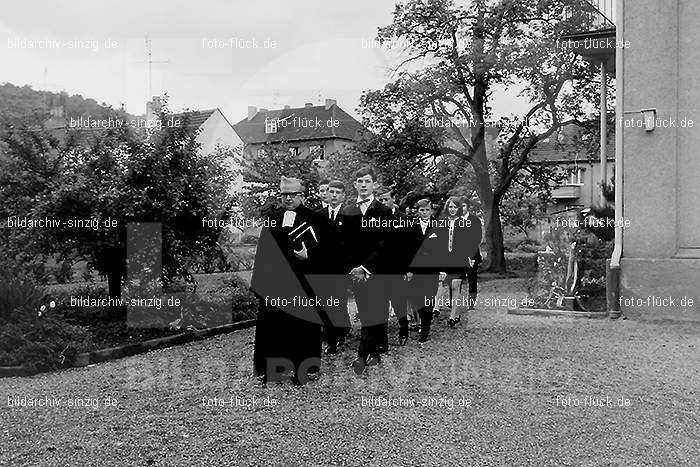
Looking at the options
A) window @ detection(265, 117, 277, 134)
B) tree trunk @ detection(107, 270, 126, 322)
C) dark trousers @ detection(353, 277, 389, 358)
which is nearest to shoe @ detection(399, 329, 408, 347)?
Answer: dark trousers @ detection(353, 277, 389, 358)

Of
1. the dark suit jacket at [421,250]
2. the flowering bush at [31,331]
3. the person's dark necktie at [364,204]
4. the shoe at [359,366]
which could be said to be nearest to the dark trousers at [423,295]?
the dark suit jacket at [421,250]

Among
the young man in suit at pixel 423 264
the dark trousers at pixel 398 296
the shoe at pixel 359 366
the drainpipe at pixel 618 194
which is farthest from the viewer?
the drainpipe at pixel 618 194

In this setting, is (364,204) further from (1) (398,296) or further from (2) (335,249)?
(1) (398,296)

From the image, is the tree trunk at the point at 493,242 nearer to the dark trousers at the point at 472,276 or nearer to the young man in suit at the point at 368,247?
the dark trousers at the point at 472,276

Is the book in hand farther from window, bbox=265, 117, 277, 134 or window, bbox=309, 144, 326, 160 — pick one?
window, bbox=265, 117, 277, 134

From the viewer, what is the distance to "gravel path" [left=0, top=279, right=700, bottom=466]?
17.4 feet

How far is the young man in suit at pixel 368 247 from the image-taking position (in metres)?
8.61

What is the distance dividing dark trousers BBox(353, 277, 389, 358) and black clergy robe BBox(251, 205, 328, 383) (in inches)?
29.0

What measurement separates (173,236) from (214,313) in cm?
Result: 158

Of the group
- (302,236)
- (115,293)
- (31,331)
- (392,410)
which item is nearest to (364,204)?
(302,236)

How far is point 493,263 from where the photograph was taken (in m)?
23.4

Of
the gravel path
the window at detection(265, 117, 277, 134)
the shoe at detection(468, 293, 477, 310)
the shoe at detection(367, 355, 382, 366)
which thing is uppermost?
the window at detection(265, 117, 277, 134)

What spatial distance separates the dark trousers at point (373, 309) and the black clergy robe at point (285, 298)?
74 centimetres

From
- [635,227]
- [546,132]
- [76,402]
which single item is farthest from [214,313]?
[546,132]
